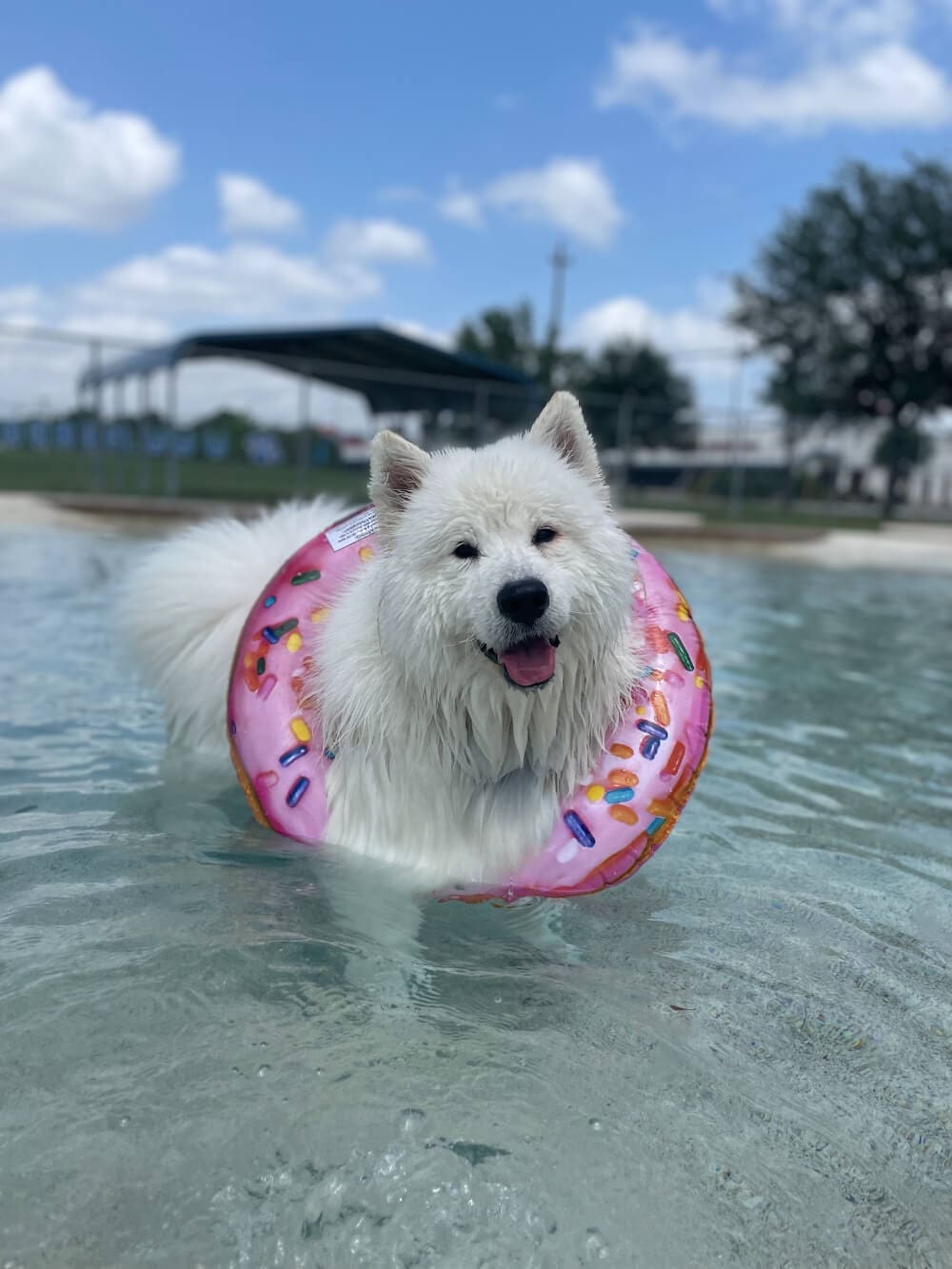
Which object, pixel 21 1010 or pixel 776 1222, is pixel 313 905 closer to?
pixel 21 1010

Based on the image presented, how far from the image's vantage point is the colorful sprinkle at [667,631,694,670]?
11.9ft

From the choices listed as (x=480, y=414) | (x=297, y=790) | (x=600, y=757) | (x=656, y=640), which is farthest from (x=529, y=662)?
(x=480, y=414)

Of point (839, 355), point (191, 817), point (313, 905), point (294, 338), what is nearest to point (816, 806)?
point (313, 905)

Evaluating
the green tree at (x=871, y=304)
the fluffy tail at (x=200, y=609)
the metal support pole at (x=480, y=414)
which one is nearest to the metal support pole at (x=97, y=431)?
the metal support pole at (x=480, y=414)

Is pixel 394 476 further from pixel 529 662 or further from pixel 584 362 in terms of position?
pixel 584 362

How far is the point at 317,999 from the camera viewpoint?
2.72 meters

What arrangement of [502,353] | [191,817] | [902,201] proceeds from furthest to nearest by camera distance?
[502,353]
[902,201]
[191,817]

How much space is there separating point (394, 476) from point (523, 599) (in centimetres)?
67

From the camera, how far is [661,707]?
3422mm

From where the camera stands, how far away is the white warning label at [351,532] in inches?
162

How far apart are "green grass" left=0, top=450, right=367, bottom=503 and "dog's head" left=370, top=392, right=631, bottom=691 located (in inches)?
586

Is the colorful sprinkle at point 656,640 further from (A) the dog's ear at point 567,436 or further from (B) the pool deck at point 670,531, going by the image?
(B) the pool deck at point 670,531

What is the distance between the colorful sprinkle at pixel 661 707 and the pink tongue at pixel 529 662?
730 millimetres

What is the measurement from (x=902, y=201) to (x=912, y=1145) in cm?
3983
